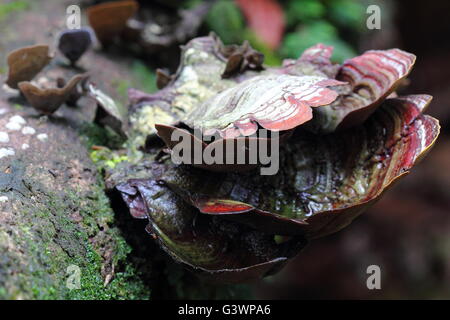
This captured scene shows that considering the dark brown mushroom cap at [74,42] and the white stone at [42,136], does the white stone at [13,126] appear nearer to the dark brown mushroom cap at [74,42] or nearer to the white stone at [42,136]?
the white stone at [42,136]

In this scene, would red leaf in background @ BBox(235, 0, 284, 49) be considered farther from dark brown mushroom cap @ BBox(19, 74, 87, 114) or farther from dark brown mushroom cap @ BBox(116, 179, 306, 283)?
dark brown mushroom cap @ BBox(116, 179, 306, 283)

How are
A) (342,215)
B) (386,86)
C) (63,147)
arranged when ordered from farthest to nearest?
(63,147)
(386,86)
(342,215)

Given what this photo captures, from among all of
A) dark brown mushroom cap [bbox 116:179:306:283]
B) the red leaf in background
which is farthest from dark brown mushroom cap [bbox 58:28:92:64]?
the red leaf in background

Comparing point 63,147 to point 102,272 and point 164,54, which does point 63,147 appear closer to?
point 102,272

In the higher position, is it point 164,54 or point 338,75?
point 338,75

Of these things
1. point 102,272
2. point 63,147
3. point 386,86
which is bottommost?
point 102,272

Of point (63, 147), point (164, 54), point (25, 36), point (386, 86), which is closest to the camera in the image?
A: point (386, 86)

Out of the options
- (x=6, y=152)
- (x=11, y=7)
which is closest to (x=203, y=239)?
(x=6, y=152)

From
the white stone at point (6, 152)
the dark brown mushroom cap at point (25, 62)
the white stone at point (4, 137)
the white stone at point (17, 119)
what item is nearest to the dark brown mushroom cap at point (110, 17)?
the dark brown mushroom cap at point (25, 62)

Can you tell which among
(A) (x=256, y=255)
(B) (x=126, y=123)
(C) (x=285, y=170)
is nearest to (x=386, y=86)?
(C) (x=285, y=170)
